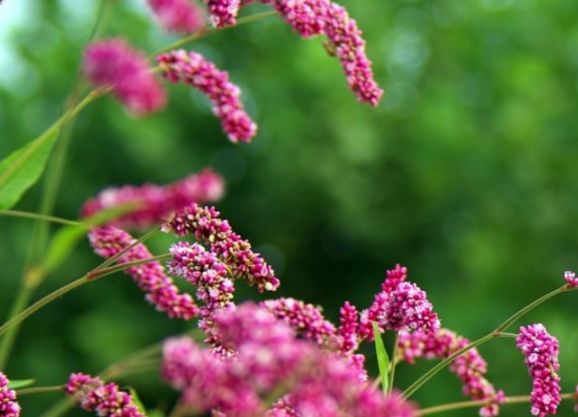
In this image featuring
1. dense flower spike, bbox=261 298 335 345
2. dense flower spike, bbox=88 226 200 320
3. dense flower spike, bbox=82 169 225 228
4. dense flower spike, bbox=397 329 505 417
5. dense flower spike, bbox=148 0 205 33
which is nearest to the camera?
dense flower spike, bbox=82 169 225 228

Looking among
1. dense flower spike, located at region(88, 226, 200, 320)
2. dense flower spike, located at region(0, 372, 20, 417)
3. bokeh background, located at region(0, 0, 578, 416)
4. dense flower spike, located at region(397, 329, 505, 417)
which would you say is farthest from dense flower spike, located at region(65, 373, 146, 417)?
bokeh background, located at region(0, 0, 578, 416)

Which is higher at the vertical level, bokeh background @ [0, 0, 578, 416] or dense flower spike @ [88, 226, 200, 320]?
bokeh background @ [0, 0, 578, 416]

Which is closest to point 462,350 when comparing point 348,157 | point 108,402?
point 108,402

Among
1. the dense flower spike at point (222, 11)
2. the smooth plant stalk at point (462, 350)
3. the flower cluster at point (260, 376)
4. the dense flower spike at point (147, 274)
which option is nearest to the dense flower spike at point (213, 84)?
the dense flower spike at point (222, 11)

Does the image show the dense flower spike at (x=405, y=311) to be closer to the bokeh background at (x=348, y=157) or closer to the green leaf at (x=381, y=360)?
the green leaf at (x=381, y=360)

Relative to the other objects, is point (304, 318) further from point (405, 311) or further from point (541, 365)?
point (541, 365)

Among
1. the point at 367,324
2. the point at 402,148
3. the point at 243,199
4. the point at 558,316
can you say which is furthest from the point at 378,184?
the point at 367,324

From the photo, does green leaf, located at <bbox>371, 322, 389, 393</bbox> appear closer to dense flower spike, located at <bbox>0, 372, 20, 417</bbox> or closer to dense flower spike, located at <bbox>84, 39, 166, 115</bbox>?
dense flower spike, located at <bbox>0, 372, 20, 417</bbox>

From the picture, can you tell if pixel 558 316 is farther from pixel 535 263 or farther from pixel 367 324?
pixel 367 324
